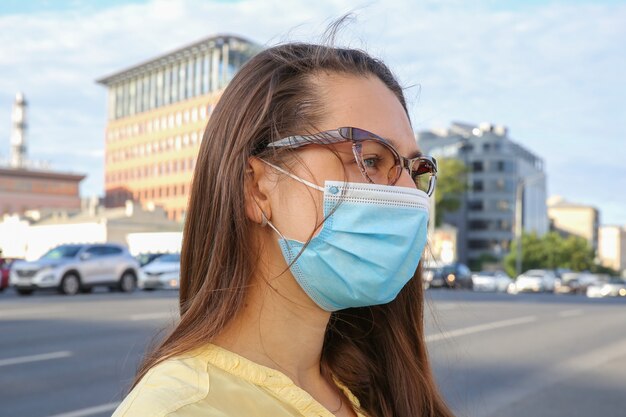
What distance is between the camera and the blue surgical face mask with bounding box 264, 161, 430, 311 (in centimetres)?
180

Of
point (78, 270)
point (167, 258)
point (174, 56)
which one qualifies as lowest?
point (78, 270)

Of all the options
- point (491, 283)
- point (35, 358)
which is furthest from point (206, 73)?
point (35, 358)

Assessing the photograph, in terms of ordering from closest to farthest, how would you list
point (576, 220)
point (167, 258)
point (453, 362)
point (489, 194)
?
point (453, 362)
point (167, 258)
point (489, 194)
point (576, 220)

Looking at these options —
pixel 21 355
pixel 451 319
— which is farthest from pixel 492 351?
pixel 21 355

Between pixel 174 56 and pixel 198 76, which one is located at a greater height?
pixel 174 56

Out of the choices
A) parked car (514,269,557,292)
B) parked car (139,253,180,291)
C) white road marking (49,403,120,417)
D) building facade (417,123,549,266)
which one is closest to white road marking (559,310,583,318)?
parked car (139,253,180,291)

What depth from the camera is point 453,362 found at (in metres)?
9.86

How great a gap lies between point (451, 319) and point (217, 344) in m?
15.3

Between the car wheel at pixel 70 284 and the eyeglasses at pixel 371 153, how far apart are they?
23.9m

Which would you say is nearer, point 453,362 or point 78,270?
point 453,362

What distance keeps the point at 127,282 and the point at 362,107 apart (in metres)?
25.4

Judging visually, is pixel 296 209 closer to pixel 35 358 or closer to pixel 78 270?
pixel 35 358

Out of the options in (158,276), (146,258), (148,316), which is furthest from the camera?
(146,258)

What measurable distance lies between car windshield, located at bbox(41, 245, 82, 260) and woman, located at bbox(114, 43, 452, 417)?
24.3m
